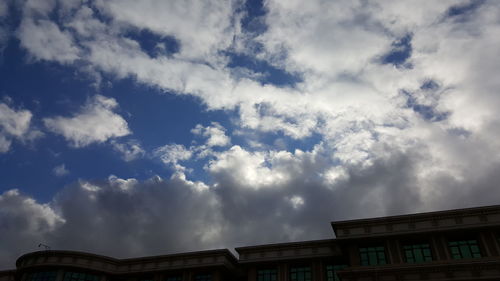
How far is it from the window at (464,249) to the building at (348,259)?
0.07 metres

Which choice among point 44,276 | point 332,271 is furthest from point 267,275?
point 44,276

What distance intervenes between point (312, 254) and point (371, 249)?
624cm

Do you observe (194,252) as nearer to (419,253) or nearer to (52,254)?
(52,254)

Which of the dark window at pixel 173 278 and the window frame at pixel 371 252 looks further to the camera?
the dark window at pixel 173 278

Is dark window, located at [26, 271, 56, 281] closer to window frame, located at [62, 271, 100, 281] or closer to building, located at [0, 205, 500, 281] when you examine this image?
building, located at [0, 205, 500, 281]

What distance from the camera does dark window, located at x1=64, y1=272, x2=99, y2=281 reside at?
1670 inches

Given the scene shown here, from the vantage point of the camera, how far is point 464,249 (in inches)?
1334

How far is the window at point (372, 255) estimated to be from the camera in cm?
3509

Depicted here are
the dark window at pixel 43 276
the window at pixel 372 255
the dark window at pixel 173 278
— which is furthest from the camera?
the dark window at pixel 173 278

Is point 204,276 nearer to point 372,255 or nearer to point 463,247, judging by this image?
point 372,255

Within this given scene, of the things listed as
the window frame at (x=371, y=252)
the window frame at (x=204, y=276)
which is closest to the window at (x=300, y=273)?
the window frame at (x=371, y=252)

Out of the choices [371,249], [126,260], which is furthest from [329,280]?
[126,260]

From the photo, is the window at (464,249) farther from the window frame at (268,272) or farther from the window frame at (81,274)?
the window frame at (81,274)

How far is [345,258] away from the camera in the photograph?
3853cm
